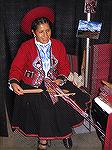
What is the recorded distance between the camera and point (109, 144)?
2.25 m

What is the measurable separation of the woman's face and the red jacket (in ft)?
0.38

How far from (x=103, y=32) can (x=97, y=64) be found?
1.29 ft

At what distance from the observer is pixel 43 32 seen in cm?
245

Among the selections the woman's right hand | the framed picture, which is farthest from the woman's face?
the woman's right hand

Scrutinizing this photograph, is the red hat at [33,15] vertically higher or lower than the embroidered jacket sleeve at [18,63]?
higher

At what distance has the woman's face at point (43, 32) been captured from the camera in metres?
2.44

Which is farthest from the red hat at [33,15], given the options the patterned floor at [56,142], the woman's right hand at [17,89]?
the patterned floor at [56,142]

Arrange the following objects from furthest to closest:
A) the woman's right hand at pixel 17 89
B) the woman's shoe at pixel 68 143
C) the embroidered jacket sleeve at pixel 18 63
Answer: the woman's shoe at pixel 68 143 → the embroidered jacket sleeve at pixel 18 63 → the woman's right hand at pixel 17 89

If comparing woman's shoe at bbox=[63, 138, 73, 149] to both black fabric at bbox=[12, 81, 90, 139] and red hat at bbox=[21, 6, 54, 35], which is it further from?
red hat at bbox=[21, 6, 54, 35]

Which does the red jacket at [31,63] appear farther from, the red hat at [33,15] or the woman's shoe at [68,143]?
the woman's shoe at [68,143]

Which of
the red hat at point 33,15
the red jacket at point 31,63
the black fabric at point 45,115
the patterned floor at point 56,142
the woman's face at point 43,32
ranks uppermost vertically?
the red hat at point 33,15

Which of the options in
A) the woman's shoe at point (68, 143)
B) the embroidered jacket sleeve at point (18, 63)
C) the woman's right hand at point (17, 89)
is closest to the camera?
the woman's right hand at point (17, 89)

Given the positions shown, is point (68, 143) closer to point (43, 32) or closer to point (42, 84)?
point (42, 84)

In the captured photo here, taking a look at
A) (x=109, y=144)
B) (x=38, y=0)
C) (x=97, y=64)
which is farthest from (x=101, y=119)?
(x=38, y=0)
